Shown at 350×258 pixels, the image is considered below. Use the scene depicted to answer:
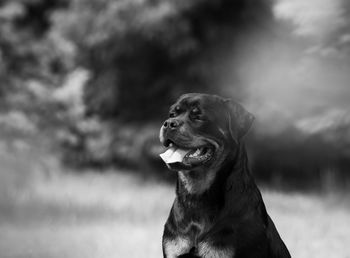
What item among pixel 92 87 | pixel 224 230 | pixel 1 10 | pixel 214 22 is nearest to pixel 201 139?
pixel 224 230

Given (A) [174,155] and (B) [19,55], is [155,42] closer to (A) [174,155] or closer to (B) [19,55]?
(B) [19,55]

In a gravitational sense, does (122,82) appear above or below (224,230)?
above

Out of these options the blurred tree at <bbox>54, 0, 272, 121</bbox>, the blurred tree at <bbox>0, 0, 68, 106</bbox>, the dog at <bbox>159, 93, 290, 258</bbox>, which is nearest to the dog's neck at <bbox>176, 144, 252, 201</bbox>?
the dog at <bbox>159, 93, 290, 258</bbox>

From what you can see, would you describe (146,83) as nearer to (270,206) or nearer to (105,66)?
(105,66)

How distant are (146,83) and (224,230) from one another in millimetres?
7786

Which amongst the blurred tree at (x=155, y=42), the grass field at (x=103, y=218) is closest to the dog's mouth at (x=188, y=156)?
the grass field at (x=103, y=218)

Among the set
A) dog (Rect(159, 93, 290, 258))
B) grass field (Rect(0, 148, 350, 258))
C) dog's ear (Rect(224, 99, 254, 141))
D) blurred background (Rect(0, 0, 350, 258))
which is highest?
blurred background (Rect(0, 0, 350, 258))

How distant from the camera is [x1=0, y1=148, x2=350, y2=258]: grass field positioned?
20.6 feet

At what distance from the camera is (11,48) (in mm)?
7922

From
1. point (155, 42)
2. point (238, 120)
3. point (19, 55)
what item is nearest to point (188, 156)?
point (238, 120)

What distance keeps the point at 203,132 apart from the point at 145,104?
7.36 meters

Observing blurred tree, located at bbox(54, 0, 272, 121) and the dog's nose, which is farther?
blurred tree, located at bbox(54, 0, 272, 121)

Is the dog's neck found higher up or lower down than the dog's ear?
lower down

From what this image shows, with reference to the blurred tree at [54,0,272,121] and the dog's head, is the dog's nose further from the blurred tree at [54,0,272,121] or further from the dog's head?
the blurred tree at [54,0,272,121]
